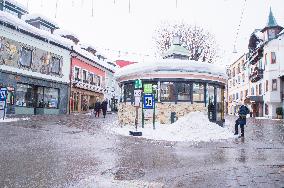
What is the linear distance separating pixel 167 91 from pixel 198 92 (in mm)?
1896

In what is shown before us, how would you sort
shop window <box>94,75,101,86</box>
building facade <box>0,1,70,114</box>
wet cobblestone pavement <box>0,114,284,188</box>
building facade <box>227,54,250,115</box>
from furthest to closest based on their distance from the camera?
building facade <box>227,54,250,115</box>
shop window <box>94,75,101,86</box>
building facade <box>0,1,70,114</box>
wet cobblestone pavement <box>0,114,284,188</box>

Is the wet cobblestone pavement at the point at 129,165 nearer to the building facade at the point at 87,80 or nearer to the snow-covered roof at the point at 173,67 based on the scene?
the snow-covered roof at the point at 173,67

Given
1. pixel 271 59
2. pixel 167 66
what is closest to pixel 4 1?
pixel 167 66

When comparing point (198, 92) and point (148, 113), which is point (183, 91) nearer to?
point (198, 92)

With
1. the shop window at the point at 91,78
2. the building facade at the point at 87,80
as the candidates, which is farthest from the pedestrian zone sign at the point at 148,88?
the shop window at the point at 91,78

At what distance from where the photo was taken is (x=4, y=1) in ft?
86.4

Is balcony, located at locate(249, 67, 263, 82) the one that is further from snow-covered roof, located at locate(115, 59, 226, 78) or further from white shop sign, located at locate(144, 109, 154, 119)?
white shop sign, located at locate(144, 109, 154, 119)

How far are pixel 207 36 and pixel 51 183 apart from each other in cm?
3572

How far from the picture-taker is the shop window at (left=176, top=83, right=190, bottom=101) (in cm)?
1841

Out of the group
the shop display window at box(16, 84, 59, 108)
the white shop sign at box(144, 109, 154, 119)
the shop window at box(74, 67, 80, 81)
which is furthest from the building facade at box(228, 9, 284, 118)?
the white shop sign at box(144, 109, 154, 119)

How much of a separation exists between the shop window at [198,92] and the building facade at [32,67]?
13.6m

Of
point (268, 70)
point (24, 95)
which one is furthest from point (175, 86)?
point (268, 70)

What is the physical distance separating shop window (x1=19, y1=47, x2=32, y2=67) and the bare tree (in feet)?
56.8

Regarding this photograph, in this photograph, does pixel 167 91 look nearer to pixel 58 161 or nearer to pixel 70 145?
pixel 70 145
